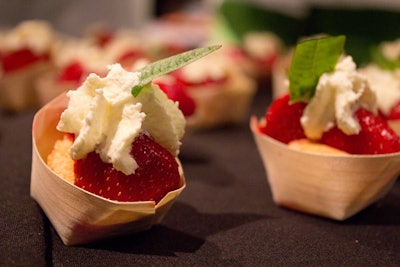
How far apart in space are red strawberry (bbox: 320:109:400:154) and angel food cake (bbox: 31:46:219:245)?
0.37 m

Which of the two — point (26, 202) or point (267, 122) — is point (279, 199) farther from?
point (26, 202)

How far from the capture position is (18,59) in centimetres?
210

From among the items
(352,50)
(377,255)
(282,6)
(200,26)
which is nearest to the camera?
(377,255)

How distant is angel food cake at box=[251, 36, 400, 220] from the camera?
3.78ft

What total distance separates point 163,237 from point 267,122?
0.38 m

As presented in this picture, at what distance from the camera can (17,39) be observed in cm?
216

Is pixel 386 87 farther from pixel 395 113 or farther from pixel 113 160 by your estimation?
pixel 113 160

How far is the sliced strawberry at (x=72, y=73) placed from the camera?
189 cm

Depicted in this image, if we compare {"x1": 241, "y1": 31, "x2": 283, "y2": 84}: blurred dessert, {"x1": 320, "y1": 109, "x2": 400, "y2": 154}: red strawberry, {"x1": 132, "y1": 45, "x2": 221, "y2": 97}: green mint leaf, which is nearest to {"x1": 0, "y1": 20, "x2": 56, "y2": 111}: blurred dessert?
{"x1": 241, "y1": 31, "x2": 283, "y2": 84}: blurred dessert

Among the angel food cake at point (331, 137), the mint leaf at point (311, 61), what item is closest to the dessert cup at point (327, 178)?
the angel food cake at point (331, 137)

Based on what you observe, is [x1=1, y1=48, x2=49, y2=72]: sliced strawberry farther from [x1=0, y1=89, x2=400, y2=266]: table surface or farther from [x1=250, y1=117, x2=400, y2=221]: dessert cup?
[x1=250, y1=117, x2=400, y2=221]: dessert cup

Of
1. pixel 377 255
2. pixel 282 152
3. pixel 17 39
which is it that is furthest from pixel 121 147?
pixel 17 39

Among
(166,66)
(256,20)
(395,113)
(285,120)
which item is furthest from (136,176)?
(256,20)

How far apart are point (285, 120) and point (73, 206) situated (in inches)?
20.9
